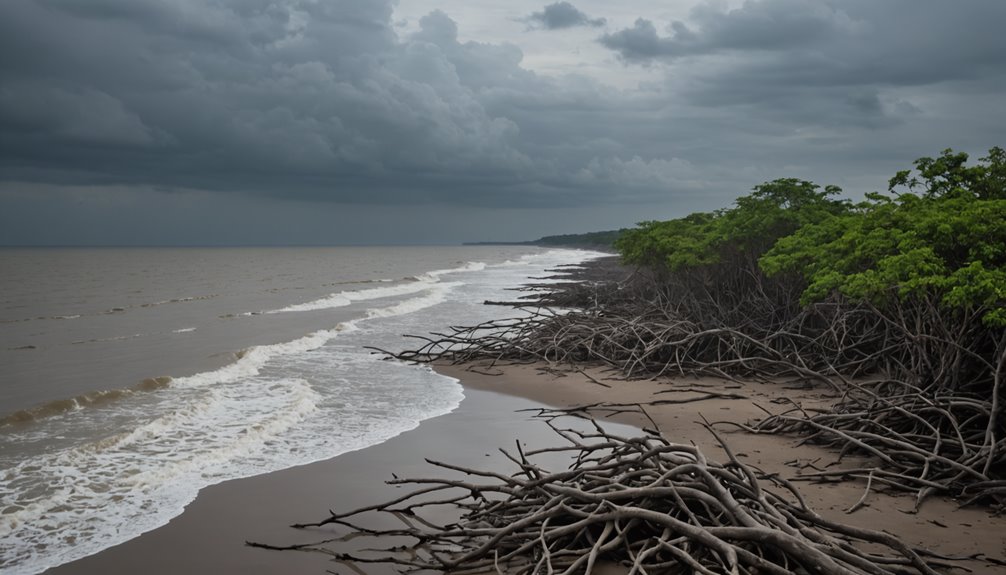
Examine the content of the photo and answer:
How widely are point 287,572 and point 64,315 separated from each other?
2976 cm

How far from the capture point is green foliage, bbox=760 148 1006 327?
743 centimetres

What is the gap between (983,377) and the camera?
322 inches

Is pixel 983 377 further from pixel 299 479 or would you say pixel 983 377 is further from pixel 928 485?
pixel 299 479

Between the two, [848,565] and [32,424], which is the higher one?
[848,565]

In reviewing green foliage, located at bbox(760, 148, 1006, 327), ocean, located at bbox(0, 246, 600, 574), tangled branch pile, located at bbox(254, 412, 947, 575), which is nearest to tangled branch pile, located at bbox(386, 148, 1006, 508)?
green foliage, located at bbox(760, 148, 1006, 327)

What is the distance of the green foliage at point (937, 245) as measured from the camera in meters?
7.43

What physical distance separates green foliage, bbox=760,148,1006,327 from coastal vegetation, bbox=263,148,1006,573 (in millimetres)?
31

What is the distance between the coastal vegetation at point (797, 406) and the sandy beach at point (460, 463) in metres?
0.34

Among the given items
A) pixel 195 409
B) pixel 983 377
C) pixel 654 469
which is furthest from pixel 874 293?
pixel 195 409

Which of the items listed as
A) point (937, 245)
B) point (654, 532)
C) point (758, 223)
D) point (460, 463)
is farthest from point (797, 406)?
point (758, 223)

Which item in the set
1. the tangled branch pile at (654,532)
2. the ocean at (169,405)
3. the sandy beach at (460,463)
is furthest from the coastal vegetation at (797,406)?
the ocean at (169,405)

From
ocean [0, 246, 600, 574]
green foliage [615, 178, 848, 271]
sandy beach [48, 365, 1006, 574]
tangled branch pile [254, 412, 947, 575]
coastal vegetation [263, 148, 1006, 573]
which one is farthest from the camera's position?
green foliage [615, 178, 848, 271]

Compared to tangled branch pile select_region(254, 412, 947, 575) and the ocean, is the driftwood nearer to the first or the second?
tangled branch pile select_region(254, 412, 947, 575)

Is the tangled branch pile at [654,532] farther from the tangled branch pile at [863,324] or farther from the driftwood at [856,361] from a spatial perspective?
the tangled branch pile at [863,324]
